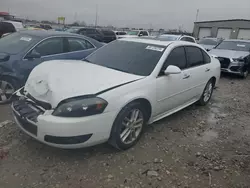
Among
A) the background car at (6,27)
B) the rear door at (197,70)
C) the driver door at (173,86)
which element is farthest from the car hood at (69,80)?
the background car at (6,27)

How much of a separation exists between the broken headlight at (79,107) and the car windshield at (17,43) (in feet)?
8.88

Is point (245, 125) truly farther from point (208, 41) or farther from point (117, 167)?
point (208, 41)

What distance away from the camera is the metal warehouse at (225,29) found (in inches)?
1330

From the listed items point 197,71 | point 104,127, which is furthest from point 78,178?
point 197,71

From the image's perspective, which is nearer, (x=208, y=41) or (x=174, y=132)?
(x=174, y=132)

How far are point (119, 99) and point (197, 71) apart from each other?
2276 mm

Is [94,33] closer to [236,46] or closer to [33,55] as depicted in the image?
[236,46]

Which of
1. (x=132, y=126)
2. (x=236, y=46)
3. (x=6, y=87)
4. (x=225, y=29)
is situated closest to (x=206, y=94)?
(x=132, y=126)

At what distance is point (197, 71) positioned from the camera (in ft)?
14.7

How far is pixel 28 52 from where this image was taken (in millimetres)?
4629

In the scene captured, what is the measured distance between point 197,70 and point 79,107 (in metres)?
2.79

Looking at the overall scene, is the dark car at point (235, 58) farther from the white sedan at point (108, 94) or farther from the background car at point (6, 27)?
the background car at point (6, 27)

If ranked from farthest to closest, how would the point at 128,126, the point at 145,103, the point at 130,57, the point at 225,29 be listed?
1. the point at 225,29
2. the point at 130,57
3. the point at 145,103
4. the point at 128,126

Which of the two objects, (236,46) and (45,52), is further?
(236,46)
